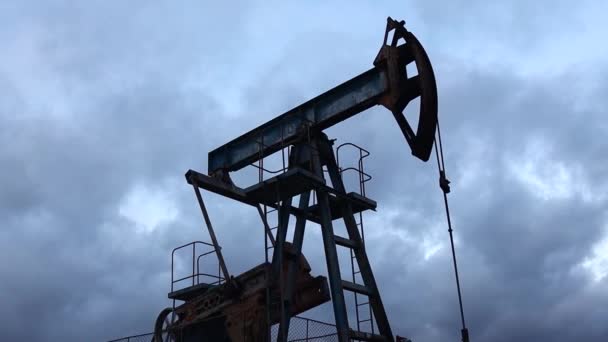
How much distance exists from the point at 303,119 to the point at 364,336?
3942 mm

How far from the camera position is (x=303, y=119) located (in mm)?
13180

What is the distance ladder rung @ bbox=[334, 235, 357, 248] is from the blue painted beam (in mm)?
1950

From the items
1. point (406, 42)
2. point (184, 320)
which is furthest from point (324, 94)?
point (184, 320)

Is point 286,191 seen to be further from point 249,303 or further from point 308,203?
point 249,303

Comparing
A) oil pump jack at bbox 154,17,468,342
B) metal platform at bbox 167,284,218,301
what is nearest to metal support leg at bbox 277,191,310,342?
oil pump jack at bbox 154,17,468,342

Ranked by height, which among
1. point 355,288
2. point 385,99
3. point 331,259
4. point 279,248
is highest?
point 385,99

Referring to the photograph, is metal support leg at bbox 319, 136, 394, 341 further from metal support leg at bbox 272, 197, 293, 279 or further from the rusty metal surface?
metal support leg at bbox 272, 197, 293, 279

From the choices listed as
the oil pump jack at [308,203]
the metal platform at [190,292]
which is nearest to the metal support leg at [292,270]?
the oil pump jack at [308,203]

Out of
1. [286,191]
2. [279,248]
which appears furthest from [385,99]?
[279,248]

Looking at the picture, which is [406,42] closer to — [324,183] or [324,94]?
[324,94]

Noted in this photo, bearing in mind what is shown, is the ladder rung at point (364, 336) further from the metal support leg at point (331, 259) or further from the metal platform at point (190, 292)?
the metal platform at point (190, 292)

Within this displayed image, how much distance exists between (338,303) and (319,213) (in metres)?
1.72

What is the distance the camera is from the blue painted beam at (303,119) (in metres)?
12.5

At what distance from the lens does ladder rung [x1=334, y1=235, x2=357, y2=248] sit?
1256 cm
